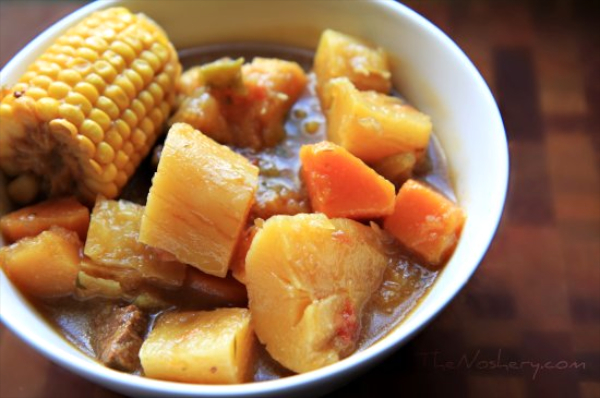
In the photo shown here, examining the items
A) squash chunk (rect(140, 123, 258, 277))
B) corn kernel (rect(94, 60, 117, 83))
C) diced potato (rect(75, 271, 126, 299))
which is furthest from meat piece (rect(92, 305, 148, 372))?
corn kernel (rect(94, 60, 117, 83))

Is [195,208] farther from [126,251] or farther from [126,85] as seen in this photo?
[126,85]

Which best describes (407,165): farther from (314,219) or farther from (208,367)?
(208,367)

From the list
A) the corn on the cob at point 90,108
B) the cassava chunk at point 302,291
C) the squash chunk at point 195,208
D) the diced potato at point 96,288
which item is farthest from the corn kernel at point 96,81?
the cassava chunk at point 302,291

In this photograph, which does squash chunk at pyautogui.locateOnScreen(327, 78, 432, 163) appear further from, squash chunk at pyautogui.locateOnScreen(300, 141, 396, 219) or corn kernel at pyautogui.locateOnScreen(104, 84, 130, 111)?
corn kernel at pyautogui.locateOnScreen(104, 84, 130, 111)

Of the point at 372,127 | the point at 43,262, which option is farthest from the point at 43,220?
the point at 372,127

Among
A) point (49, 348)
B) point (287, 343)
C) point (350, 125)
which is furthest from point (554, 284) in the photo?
point (49, 348)

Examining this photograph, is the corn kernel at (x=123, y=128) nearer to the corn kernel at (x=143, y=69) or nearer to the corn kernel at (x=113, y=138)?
the corn kernel at (x=113, y=138)
